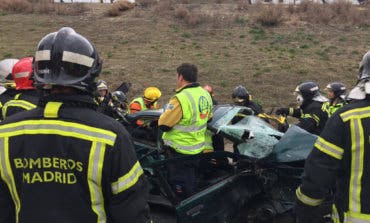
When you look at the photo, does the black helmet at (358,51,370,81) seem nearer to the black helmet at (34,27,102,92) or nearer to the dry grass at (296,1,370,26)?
the black helmet at (34,27,102,92)

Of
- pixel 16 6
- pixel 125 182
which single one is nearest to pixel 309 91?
pixel 125 182

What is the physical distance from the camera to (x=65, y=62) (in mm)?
2061

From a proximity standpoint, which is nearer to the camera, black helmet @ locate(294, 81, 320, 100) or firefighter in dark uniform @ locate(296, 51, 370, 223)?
firefighter in dark uniform @ locate(296, 51, 370, 223)

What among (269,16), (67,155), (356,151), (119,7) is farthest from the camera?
(119,7)

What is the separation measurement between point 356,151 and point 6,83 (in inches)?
135

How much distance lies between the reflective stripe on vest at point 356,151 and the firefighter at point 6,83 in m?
3.09

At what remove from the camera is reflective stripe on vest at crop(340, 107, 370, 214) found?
99.7 inches

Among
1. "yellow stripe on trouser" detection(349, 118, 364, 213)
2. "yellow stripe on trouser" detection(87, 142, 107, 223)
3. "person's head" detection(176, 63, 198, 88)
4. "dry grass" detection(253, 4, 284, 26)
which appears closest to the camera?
"yellow stripe on trouser" detection(87, 142, 107, 223)

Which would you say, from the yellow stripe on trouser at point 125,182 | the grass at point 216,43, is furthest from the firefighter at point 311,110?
the grass at point 216,43

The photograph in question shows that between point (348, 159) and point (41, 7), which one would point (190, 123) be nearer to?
point (348, 159)

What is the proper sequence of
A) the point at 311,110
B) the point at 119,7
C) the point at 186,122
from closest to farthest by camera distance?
the point at 186,122 → the point at 311,110 → the point at 119,7

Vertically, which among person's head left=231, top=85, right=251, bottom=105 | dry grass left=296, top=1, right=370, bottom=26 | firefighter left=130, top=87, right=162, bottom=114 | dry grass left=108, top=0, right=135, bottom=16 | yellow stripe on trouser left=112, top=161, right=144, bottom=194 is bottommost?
dry grass left=108, top=0, right=135, bottom=16

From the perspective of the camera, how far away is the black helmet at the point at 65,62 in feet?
6.76

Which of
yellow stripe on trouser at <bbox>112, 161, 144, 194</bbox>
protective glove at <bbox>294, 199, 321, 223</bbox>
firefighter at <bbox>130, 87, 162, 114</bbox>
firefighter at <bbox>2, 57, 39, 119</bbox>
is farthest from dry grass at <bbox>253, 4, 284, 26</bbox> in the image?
yellow stripe on trouser at <bbox>112, 161, 144, 194</bbox>
